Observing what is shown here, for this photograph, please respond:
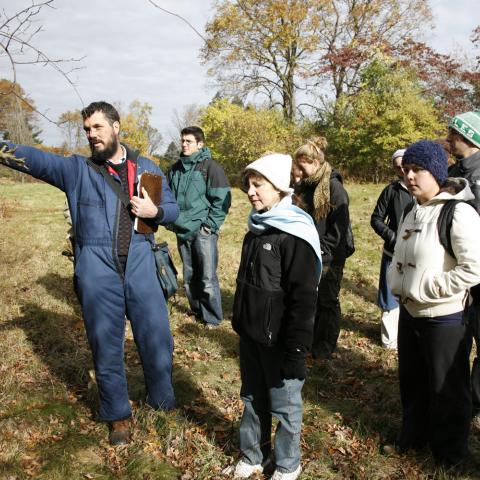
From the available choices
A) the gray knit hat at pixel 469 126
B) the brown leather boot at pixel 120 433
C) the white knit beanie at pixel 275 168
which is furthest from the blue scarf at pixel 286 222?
the brown leather boot at pixel 120 433

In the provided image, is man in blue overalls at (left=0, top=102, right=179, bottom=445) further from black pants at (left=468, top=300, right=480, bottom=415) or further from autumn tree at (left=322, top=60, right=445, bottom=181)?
autumn tree at (left=322, top=60, right=445, bottom=181)

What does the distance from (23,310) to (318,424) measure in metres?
4.42

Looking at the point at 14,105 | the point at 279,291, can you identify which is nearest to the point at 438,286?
the point at 279,291

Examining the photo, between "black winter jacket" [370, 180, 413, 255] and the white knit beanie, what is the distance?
2362mm

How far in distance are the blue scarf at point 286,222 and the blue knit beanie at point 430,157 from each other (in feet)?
2.41

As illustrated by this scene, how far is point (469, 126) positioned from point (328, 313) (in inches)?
89.7

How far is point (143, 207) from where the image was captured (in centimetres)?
327

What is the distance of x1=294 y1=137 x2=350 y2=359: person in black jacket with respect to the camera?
4.36 metres

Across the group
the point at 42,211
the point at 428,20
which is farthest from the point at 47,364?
the point at 428,20

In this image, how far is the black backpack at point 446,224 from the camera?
8.75 feet

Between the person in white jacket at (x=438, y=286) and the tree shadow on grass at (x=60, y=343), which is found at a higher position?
the person in white jacket at (x=438, y=286)

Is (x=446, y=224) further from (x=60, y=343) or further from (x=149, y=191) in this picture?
(x=60, y=343)

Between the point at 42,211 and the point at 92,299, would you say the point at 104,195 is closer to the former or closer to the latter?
the point at 92,299

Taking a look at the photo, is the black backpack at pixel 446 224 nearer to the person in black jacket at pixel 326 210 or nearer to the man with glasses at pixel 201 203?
the person in black jacket at pixel 326 210
